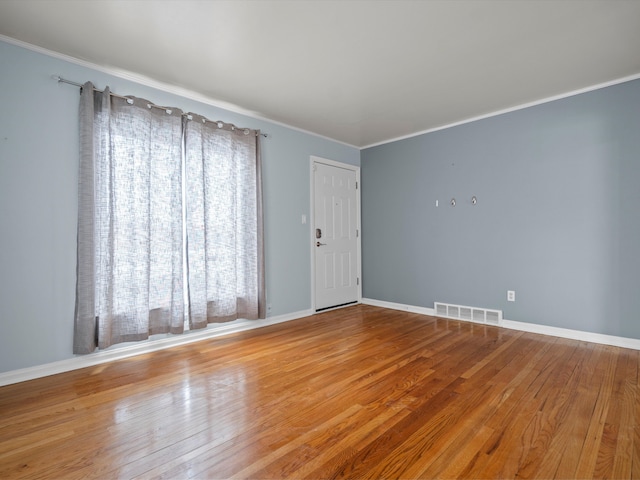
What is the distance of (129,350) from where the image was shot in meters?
2.98

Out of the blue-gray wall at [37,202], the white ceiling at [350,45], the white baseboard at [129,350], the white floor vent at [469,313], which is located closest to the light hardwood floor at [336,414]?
the white baseboard at [129,350]

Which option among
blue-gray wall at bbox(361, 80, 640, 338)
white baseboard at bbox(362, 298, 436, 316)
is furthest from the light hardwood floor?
white baseboard at bbox(362, 298, 436, 316)

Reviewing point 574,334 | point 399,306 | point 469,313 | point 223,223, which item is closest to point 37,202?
point 223,223

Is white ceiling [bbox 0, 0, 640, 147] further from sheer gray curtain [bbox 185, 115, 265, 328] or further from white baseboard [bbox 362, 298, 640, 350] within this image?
white baseboard [bbox 362, 298, 640, 350]

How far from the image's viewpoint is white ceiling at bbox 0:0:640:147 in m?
2.13

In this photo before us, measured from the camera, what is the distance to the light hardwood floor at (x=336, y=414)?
1.54 meters

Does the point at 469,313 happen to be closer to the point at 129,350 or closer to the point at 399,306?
the point at 399,306

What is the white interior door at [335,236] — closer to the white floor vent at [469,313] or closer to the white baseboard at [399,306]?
the white baseboard at [399,306]

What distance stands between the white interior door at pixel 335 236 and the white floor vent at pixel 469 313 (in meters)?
1.39

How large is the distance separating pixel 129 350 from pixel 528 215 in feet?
14.2

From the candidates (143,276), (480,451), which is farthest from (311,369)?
(143,276)

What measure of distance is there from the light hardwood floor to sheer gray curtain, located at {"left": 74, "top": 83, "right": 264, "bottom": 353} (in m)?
0.45

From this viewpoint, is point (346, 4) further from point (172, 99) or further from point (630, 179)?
point (630, 179)

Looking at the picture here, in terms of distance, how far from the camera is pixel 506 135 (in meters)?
3.84
